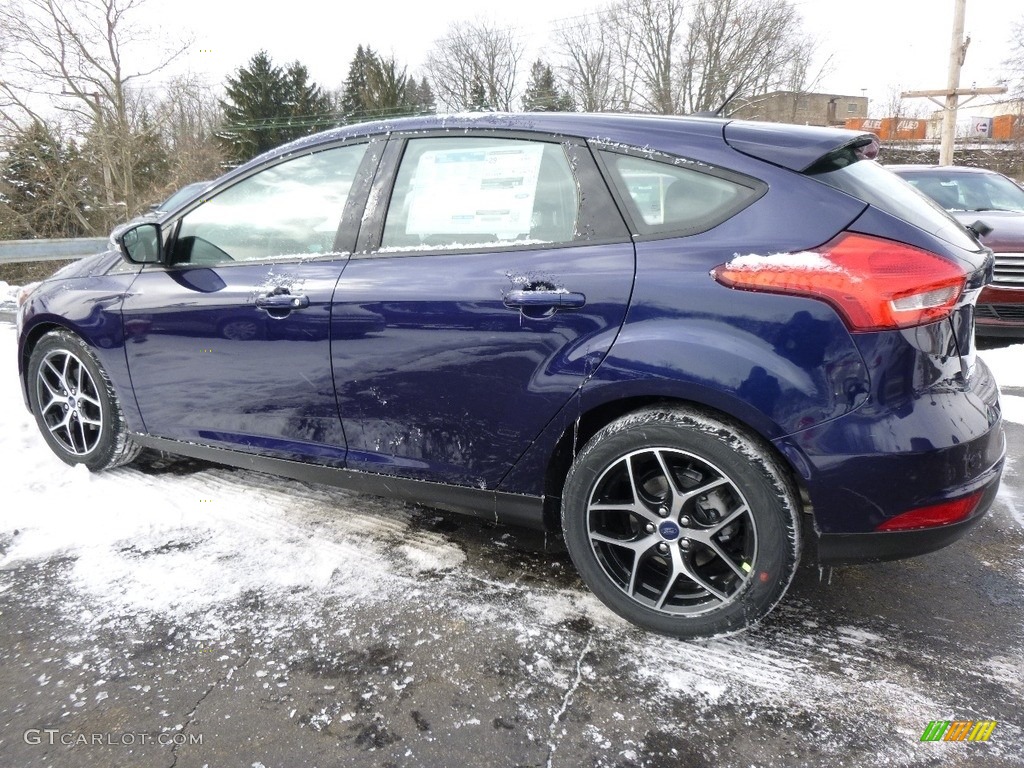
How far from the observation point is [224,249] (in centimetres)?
302

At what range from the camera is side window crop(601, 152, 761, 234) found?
82.7 inches

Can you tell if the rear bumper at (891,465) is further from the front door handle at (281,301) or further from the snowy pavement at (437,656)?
the front door handle at (281,301)

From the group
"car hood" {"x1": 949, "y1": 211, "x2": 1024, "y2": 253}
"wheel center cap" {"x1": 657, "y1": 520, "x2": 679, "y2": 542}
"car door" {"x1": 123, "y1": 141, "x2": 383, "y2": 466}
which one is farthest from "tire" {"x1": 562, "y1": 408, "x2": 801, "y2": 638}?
"car hood" {"x1": 949, "y1": 211, "x2": 1024, "y2": 253}

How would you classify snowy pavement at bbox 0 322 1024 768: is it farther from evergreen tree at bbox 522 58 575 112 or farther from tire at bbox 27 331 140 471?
evergreen tree at bbox 522 58 575 112

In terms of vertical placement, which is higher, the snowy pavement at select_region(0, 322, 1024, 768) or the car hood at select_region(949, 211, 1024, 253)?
the car hood at select_region(949, 211, 1024, 253)

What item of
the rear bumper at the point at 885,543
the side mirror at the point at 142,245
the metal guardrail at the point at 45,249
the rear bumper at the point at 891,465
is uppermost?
the side mirror at the point at 142,245

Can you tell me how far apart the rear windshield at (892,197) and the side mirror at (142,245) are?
2696mm

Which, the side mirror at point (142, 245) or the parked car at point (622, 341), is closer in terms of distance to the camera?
the parked car at point (622, 341)

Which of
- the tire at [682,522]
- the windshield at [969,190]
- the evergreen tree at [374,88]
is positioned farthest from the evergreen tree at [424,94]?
the tire at [682,522]

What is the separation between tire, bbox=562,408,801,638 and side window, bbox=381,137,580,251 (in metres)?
0.73

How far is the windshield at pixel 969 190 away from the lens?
7512 millimetres

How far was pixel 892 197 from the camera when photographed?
84.7 inches

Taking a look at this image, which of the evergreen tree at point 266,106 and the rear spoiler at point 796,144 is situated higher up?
the evergreen tree at point 266,106

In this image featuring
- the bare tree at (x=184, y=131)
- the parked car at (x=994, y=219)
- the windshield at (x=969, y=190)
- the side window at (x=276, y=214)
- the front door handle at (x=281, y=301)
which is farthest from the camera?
the bare tree at (x=184, y=131)
